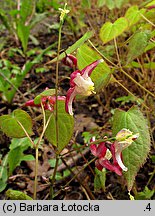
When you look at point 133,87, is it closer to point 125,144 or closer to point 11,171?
point 11,171

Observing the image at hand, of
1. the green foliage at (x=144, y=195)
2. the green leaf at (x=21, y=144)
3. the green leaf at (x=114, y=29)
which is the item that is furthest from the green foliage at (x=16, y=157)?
the green leaf at (x=114, y=29)

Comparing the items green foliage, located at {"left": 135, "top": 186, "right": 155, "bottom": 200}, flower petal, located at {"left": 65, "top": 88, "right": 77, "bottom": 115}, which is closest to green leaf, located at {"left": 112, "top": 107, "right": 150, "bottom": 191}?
flower petal, located at {"left": 65, "top": 88, "right": 77, "bottom": 115}

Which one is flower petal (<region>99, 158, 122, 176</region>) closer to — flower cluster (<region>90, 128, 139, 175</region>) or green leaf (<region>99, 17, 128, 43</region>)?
flower cluster (<region>90, 128, 139, 175</region>)

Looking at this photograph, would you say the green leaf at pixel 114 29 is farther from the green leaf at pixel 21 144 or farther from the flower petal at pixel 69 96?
the green leaf at pixel 21 144

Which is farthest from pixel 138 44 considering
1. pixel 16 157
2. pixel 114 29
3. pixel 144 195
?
pixel 16 157

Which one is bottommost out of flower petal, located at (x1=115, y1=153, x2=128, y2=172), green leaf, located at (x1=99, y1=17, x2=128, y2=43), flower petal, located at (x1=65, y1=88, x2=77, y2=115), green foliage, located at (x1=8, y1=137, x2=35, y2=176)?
green foliage, located at (x1=8, y1=137, x2=35, y2=176)
